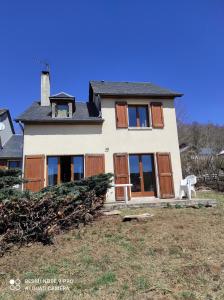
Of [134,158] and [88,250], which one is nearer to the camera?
[88,250]

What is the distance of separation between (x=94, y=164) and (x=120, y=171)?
134 cm

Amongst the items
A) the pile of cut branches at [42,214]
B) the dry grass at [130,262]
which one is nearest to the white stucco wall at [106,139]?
the pile of cut branches at [42,214]

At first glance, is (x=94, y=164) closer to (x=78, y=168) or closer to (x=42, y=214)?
(x=78, y=168)

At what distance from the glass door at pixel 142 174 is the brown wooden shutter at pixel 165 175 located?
1.36ft

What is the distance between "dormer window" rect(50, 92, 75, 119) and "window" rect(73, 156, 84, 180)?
2.30 m

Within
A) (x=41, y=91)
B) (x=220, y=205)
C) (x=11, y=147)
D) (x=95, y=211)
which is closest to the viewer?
(x=95, y=211)

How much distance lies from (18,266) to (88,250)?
1511mm

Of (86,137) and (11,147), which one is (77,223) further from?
(11,147)

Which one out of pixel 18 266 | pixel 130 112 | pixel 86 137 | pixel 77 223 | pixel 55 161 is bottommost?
pixel 18 266

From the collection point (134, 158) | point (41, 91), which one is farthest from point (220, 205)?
point (41, 91)

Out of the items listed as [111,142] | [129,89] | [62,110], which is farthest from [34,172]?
[129,89]

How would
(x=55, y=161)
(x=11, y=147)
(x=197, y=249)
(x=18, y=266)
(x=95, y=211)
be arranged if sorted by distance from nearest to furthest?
(x=18, y=266) < (x=197, y=249) < (x=95, y=211) < (x=55, y=161) < (x=11, y=147)

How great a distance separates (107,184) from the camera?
27.6 ft

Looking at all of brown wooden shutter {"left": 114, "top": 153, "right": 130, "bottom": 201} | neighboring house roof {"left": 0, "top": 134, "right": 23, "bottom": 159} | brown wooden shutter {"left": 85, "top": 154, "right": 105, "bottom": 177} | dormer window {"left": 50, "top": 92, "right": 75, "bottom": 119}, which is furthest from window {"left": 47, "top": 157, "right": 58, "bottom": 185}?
neighboring house roof {"left": 0, "top": 134, "right": 23, "bottom": 159}
